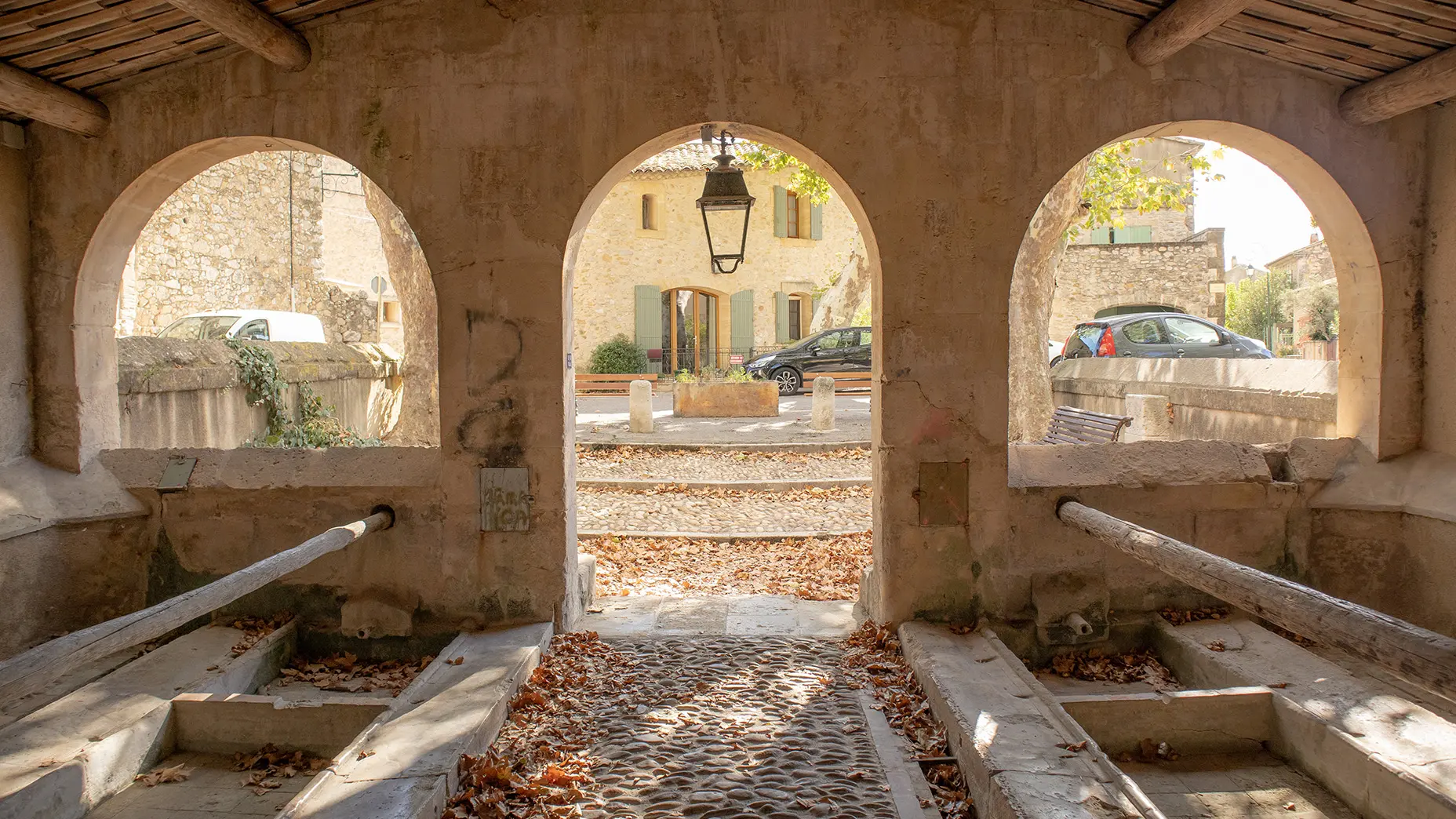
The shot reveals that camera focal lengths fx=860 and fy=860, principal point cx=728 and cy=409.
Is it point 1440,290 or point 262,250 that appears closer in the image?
point 1440,290

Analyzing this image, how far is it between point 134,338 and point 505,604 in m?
4.06

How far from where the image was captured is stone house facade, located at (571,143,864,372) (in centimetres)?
2302

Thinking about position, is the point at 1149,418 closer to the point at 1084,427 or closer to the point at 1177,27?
the point at 1084,427

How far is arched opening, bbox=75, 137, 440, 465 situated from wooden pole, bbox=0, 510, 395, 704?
190 centimetres

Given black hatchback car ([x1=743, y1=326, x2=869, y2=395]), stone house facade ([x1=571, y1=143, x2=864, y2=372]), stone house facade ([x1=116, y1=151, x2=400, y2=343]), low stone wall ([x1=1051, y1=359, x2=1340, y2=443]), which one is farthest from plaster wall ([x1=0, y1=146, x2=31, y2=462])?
stone house facade ([x1=571, y1=143, x2=864, y2=372])

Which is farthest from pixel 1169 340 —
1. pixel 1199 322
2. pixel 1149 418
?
pixel 1149 418

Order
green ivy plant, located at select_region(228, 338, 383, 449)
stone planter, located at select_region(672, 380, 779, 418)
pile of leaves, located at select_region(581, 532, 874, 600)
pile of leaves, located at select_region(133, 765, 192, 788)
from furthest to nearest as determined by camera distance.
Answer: stone planter, located at select_region(672, 380, 779, 418) < green ivy plant, located at select_region(228, 338, 383, 449) < pile of leaves, located at select_region(581, 532, 874, 600) < pile of leaves, located at select_region(133, 765, 192, 788)

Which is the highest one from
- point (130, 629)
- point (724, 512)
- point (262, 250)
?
point (262, 250)

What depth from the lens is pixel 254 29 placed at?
12.4ft

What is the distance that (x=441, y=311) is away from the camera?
4.28 m

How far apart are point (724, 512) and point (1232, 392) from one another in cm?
446

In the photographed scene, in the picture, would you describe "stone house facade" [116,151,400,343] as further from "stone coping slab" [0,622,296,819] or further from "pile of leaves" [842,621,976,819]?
"pile of leaves" [842,621,976,819]

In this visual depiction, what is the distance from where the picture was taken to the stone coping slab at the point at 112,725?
2.92m

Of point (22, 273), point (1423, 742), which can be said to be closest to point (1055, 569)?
point (1423, 742)
